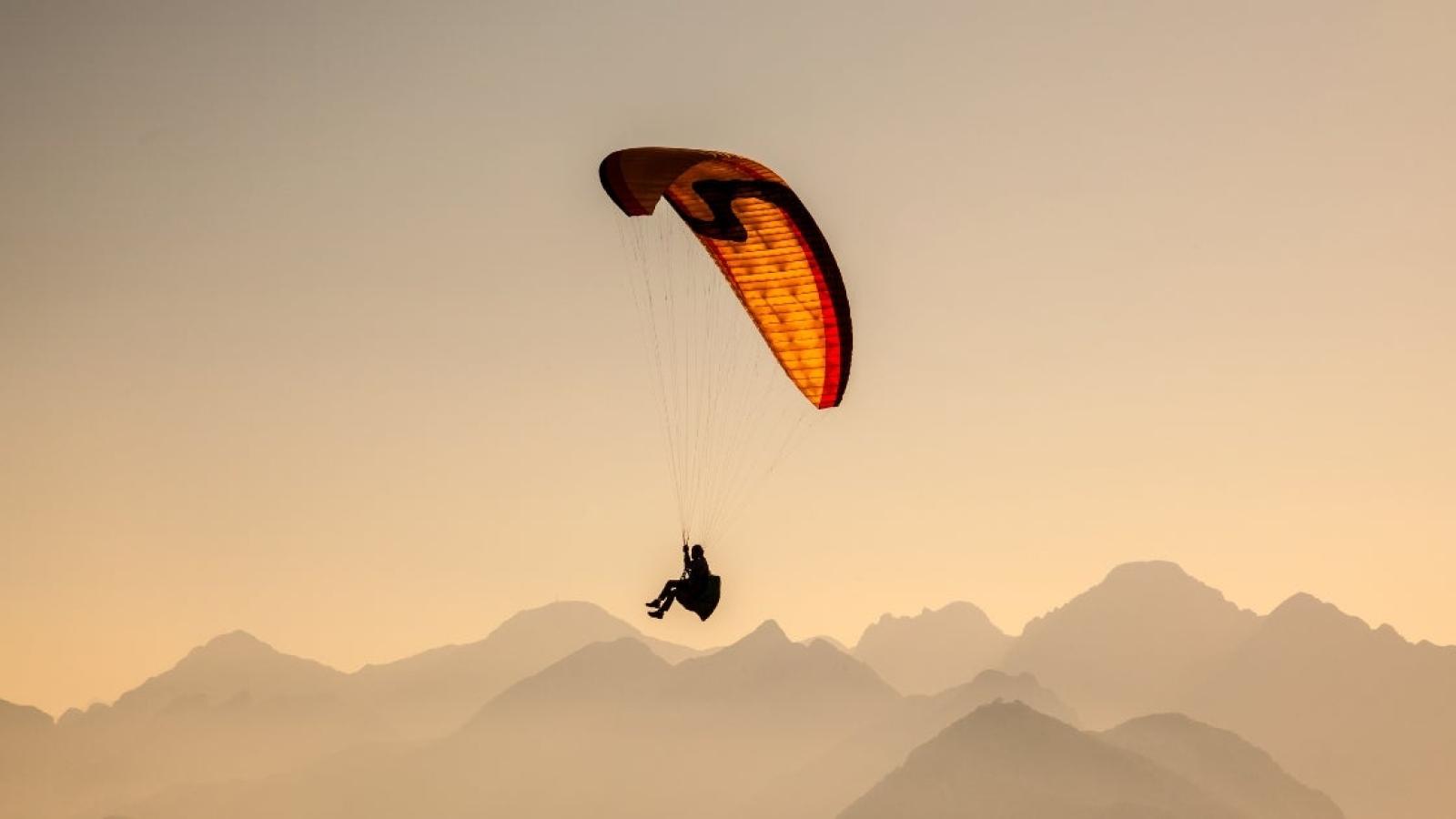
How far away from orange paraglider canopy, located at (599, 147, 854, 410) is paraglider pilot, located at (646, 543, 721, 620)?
500 centimetres

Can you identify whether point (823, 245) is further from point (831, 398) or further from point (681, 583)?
point (681, 583)

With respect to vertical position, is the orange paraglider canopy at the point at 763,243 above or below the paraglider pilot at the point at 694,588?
above

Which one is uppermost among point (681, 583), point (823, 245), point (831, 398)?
point (823, 245)

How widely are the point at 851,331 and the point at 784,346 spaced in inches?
63.6

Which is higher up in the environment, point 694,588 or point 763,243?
point 763,243

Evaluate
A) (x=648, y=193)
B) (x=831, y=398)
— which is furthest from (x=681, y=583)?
(x=648, y=193)

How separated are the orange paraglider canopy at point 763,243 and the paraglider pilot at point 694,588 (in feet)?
16.4

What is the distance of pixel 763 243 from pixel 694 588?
7938 millimetres

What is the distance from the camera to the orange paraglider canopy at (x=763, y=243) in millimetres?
34375

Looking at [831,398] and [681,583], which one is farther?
[831,398]

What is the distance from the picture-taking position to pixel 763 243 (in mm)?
36531

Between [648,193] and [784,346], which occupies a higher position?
[648,193]

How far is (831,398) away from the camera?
37281mm

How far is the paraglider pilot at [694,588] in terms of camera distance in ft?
113
